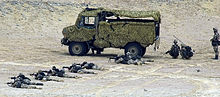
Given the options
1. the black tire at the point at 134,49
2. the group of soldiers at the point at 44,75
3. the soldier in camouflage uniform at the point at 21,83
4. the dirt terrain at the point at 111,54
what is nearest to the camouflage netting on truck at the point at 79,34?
the dirt terrain at the point at 111,54

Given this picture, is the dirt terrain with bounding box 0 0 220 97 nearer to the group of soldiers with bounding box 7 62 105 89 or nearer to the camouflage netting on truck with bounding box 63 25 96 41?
the group of soldiers with bounding box 7 62 105 89

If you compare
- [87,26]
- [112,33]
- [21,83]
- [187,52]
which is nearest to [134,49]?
[112,33]

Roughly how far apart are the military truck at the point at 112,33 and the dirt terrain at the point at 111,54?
646mm

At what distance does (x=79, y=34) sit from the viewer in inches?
1036

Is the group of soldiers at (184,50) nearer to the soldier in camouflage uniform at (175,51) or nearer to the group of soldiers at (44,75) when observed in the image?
the soldier in camouflage uniform at (175,51)

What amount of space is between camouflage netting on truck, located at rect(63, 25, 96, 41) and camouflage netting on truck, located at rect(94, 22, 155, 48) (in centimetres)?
33

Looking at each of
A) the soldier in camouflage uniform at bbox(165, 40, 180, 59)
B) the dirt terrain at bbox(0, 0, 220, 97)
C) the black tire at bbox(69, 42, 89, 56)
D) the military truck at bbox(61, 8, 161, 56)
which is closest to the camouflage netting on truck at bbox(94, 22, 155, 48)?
the military truck at bbox(61, 8, 161, 56)

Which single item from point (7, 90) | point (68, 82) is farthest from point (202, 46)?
point (7, 90)

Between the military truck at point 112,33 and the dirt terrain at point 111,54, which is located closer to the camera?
the dirt terrain at point 111,54

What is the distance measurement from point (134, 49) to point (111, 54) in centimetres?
219

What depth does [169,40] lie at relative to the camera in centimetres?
3431

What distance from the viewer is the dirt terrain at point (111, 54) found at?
51.5 ft

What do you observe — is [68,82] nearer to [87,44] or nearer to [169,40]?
[87,44]

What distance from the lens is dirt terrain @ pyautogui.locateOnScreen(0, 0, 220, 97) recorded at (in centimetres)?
1570
